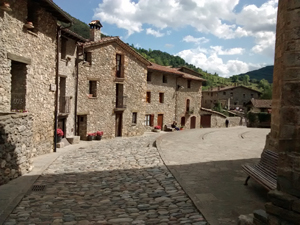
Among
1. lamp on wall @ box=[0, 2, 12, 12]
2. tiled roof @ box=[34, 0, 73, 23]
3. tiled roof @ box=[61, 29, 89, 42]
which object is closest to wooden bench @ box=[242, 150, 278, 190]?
lamp on wall @ box=[0, 2, 12, 12]

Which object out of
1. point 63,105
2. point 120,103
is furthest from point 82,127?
point 120,103

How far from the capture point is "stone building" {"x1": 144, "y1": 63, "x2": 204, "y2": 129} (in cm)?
2667

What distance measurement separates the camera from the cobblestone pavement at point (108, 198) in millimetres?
4961

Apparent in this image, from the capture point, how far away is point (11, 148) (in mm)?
7426

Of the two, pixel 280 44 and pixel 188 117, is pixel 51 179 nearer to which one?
pixel 280 44

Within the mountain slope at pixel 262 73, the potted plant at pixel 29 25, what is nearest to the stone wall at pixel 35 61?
the potted plant at pixel 29 25

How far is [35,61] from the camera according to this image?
1120cm

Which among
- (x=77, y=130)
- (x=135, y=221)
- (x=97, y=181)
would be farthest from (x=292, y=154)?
(x=77, y=130)

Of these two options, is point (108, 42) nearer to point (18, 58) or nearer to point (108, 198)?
point (18, 58)

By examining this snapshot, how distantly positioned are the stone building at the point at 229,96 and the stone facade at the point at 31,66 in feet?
164

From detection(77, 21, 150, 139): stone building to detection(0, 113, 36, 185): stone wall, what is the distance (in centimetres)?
973

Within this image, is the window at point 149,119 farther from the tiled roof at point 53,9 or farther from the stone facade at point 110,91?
the tiled roof at point 53,9

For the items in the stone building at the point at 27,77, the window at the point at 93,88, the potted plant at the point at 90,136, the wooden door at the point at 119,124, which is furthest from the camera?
the wooden door at the point at 119,124

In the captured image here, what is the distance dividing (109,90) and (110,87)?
0.26 m
